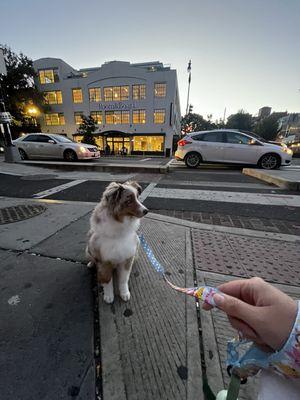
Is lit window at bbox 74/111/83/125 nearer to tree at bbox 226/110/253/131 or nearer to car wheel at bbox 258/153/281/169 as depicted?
car wheel at bbox 258/153/281/169

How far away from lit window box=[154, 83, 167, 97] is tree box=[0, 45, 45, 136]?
18.8 meters

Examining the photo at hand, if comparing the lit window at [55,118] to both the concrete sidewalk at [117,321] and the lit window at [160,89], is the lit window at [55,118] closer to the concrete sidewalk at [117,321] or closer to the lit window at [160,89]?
the lit window at [160,89]

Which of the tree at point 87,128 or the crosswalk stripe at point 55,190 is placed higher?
the tree at point 87,128

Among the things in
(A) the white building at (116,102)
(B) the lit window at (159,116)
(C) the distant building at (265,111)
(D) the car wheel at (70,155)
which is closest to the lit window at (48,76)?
(A) the white building at (116,102)

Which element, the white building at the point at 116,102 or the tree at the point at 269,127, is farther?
the tree at the point at 269,127

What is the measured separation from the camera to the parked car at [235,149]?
9453mm

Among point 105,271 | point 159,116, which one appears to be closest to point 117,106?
point 159,116

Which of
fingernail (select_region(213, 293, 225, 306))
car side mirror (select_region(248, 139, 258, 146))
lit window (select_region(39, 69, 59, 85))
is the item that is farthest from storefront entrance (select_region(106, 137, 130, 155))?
fingernail (select_region(213, 293, 225, 306))

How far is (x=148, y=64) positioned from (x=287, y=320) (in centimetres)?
4300

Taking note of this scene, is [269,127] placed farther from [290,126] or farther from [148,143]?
[290,126]

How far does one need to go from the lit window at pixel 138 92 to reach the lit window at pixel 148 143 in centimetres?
592

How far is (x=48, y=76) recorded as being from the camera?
32719mm

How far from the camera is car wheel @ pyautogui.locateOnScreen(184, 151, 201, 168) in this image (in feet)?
34.9

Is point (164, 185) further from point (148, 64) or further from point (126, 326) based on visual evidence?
point (148, 64)
